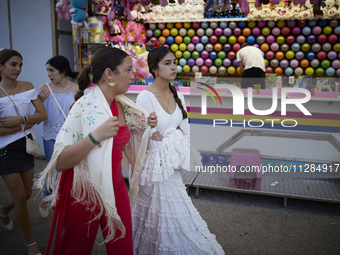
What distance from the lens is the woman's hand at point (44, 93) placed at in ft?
10.5

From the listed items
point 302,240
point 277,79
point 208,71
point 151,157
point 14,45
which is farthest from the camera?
point 208,71

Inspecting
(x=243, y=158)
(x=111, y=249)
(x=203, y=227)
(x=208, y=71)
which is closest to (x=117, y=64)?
(x=111, y=249)

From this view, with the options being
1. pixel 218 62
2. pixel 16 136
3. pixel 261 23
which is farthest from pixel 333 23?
pixel 16 136

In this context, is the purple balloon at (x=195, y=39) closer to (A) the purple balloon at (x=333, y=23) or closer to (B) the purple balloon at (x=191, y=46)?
(B) the purple balloon at (x=191, y=46)

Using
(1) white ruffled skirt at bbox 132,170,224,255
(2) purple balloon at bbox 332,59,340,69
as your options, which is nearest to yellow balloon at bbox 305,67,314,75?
(2) purple balloon at bbox 332,59,340,69

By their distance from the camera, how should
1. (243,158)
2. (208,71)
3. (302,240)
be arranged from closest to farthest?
(302,240)
(243,158)
(208,71)

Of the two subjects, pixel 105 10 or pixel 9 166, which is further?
pixel 105 10

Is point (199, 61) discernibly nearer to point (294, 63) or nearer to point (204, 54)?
point (204, 54)

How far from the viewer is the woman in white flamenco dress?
2367 millimetres

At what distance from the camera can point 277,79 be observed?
4.58m

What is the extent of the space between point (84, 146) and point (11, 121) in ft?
4.55

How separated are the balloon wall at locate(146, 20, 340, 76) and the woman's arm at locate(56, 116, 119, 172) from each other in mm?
5677

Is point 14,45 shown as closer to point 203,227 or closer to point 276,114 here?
point 276,114

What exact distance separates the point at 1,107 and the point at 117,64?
57.2 inches
